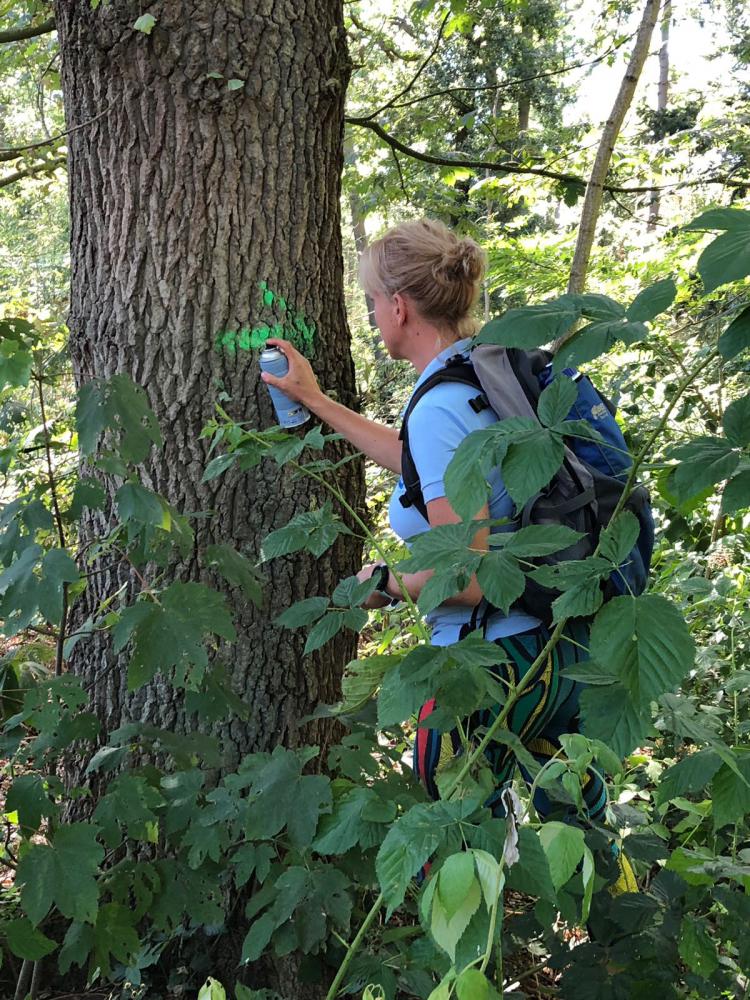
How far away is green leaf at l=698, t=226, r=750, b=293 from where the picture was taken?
86 cm

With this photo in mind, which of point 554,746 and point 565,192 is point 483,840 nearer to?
point 554,746

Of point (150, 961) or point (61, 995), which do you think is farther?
point (61, 995)

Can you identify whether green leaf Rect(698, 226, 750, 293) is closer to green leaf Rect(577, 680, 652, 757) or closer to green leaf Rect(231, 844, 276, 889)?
green leaf Rect(577, 680, 652, 757)

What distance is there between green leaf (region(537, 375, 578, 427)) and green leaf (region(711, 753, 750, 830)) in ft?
1.93

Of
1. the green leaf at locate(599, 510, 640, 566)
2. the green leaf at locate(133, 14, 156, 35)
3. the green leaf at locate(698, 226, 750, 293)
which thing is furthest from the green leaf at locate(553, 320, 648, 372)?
the green leaf at locate(133, 14, 156, 35)

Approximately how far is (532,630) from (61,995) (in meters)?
1.58

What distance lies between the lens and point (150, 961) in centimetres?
184

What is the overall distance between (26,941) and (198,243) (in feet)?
5.55

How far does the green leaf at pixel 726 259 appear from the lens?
2.84 ft

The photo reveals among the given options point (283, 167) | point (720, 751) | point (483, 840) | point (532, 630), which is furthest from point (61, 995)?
point (283, 167)

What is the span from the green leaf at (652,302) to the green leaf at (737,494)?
0.78 feet

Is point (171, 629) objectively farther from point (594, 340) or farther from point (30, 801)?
point (594, 340)

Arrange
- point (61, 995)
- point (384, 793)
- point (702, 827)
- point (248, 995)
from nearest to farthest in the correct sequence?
point (248, 995) < point (384, 793) < point (61, 995) < point (702, 827)

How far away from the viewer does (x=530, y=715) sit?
179 cm
